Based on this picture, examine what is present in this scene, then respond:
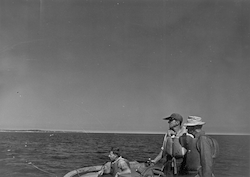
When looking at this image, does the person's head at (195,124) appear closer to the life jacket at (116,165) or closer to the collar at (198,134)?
the collar at (198,134)

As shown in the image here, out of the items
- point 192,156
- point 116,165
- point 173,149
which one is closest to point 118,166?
point 116,165

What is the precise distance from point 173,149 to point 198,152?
22.1 inches

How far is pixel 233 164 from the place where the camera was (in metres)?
29.4

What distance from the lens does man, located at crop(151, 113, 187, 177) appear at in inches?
164

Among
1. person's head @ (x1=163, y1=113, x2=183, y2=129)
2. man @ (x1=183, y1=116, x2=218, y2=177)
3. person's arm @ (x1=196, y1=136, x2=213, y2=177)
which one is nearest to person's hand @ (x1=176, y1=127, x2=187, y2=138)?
Answer: person's head @ (x1=163, y1=113, x2=183, y2=129)

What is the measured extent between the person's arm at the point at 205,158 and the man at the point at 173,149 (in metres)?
→ 0.47

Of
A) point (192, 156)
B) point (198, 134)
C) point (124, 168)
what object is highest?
point (198, 134)

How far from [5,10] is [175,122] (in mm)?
5543

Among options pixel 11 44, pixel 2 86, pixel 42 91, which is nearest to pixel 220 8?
pixel 11 44

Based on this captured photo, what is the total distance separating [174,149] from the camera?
421 centimetres

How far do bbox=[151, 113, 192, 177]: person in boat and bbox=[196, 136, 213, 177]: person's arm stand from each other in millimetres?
473

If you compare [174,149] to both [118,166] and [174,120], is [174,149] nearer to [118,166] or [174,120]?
[174,120]

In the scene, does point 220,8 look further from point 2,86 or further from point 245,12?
point 2,86

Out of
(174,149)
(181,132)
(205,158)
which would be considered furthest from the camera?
(181,132)
